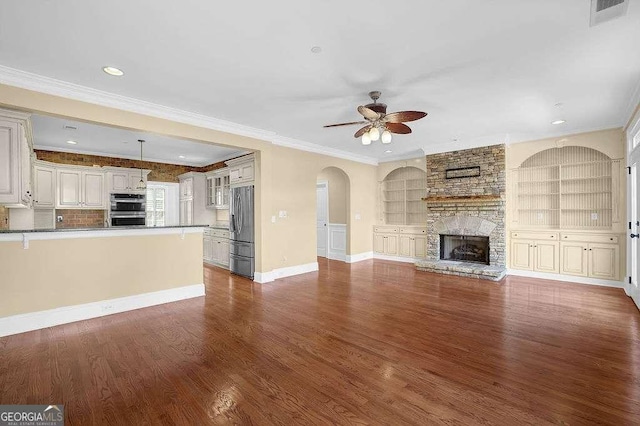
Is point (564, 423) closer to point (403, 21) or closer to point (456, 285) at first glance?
point (403, 21)

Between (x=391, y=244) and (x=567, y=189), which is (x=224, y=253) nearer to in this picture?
→ (x=391, y=244)

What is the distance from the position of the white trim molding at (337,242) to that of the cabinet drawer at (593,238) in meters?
4.75

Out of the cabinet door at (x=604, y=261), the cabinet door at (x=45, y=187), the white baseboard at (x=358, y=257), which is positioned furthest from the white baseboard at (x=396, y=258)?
the cabinet door at (x=45, y=187)

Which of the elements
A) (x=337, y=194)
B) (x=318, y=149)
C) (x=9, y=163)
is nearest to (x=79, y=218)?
(x=9, y=163)

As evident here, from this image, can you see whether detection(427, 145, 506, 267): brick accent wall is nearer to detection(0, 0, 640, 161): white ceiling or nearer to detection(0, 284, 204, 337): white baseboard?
detection(0, 0, 640, 161): white ceiling

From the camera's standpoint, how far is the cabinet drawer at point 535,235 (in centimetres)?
587

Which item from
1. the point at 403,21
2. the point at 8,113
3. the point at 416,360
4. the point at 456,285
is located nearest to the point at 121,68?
the point at 8,113

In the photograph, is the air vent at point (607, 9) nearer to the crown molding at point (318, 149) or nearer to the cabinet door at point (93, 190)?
the crown molding at point (318, 149)

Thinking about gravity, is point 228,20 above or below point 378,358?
above

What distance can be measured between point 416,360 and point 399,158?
6.34 metres

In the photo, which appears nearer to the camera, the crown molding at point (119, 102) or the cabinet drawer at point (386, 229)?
the crown molding at point (119, 102)

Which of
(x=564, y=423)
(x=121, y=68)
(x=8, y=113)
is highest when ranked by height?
(x=121, y=68)

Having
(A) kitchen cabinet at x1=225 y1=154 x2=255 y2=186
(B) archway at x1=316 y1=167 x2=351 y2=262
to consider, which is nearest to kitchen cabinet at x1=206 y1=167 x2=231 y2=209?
(A) kitchen cabinet at x1=225 y1=154 x2=255 y2=186

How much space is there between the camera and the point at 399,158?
27.1 feet
